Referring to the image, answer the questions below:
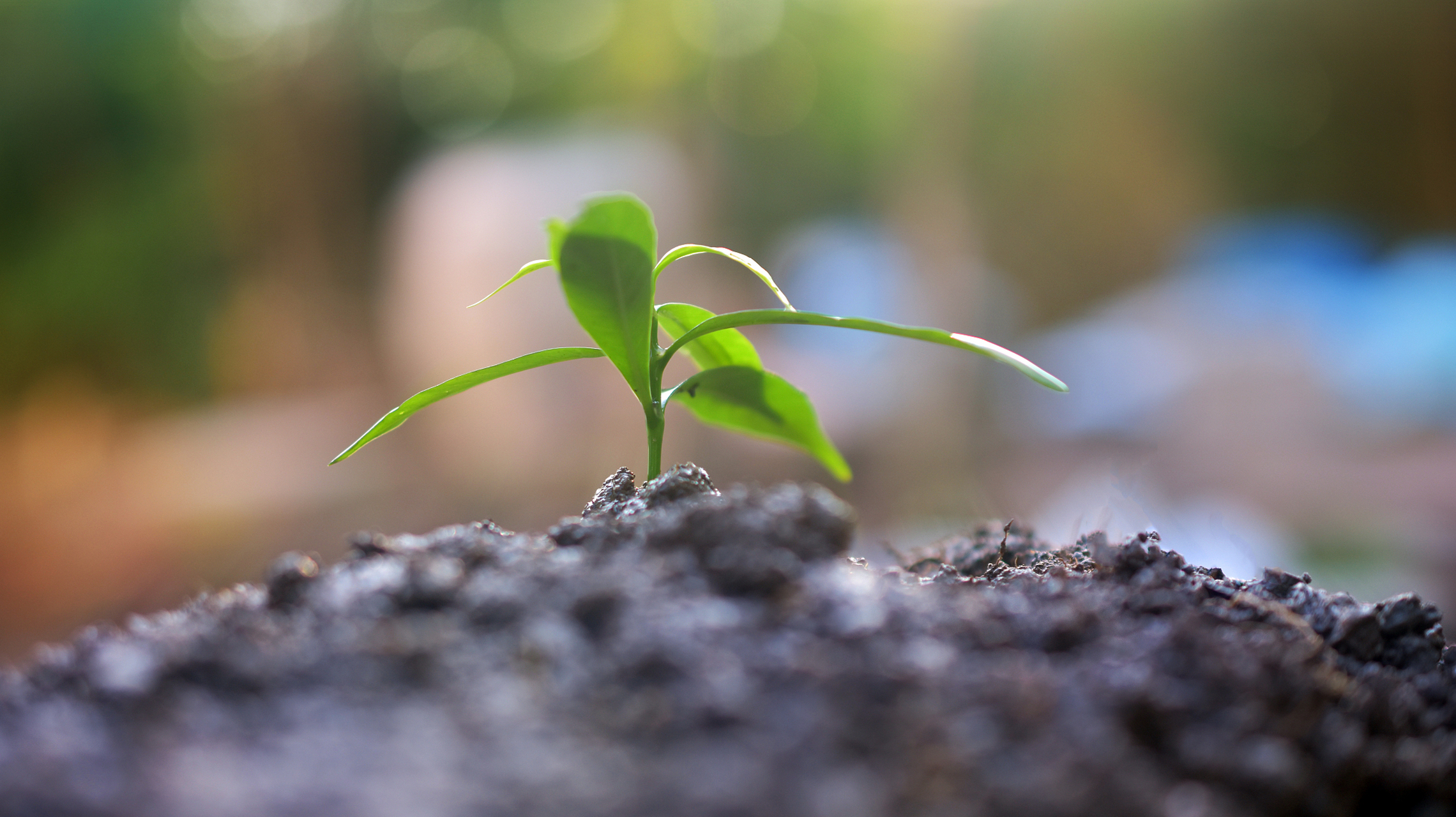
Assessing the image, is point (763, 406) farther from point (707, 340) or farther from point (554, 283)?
point (554, 283)

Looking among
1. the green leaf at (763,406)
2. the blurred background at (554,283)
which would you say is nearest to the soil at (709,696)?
the green leaf at (763,406)

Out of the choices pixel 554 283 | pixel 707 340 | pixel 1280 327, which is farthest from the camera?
pixel 1280 327

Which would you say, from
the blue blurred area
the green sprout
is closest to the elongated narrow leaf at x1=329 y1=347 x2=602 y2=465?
the green sprout

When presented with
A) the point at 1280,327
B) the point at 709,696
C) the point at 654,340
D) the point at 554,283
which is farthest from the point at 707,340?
the point at 1280,327

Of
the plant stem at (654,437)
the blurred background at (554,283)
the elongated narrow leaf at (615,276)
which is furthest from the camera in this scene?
the blurred background at (554,283)

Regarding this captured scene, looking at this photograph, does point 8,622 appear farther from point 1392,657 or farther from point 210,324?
point 1392,657

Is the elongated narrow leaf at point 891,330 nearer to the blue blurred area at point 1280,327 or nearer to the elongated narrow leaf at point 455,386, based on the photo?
the elongated narrow leaf at point 455,386

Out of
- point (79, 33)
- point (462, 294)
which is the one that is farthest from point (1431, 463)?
point (79, 33)

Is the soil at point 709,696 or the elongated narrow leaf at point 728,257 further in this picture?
the elongated narrow leaf at point 728,257
